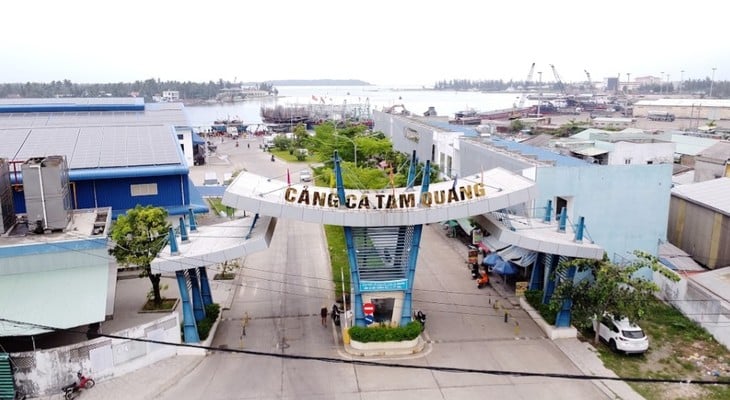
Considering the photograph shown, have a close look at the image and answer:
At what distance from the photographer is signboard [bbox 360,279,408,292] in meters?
24.1

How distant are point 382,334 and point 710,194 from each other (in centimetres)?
2265

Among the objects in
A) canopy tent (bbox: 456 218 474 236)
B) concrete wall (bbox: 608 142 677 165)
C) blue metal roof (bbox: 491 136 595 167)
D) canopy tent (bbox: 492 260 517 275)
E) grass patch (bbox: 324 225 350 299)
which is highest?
blue metal roof (bbox: 491 136 595 167)

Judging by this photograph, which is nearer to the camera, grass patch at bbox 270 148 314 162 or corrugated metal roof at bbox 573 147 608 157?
corrugated metal roof at bbox 573 147 608 157

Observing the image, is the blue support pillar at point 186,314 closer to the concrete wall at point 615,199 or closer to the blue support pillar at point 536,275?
the blue support pillar at point 536,275

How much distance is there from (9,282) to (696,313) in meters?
29.4

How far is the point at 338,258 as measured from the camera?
35969 mm

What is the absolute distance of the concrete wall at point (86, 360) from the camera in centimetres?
2002

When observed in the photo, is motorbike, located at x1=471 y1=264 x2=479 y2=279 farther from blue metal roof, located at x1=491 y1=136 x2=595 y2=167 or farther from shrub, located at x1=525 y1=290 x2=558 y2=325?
blue metal roof, located at x1=491 y1=136 x2=595 y2=167

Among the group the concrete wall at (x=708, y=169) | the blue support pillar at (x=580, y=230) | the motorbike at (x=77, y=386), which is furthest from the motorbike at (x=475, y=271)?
the concrete wall at (x=708, y=169)

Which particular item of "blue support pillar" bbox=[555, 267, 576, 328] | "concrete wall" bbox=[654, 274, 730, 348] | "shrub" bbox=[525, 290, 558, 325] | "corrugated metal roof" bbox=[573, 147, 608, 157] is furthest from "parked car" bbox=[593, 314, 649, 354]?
"corrugated metal roof" bbox=[573, 147, 608, 157]

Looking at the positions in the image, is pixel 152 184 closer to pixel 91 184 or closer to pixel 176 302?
pixel 91 184

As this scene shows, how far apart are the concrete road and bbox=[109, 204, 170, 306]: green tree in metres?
4.64

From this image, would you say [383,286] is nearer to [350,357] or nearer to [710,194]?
[350,357]

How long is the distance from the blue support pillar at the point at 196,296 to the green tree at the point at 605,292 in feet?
49.8
